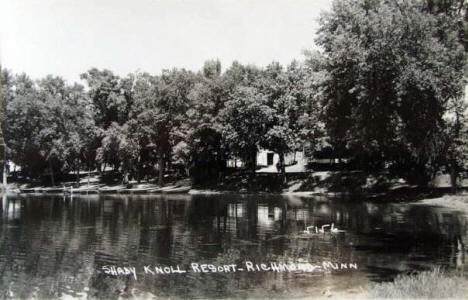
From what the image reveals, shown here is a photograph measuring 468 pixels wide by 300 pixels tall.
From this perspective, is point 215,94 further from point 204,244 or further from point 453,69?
point 204,244

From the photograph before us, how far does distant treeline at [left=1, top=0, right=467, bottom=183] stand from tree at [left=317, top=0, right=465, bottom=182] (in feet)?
0.30

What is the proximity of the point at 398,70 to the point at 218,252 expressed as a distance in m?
23.2

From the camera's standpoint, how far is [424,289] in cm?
1434

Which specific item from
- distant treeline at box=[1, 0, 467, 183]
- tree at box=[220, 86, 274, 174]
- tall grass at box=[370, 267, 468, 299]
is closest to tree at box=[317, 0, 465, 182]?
distant treeline at box=[1, 0, 467, 183]

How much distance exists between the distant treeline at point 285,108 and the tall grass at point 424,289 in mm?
24030

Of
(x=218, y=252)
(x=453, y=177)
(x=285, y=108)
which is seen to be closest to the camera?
(x=218, y=252)

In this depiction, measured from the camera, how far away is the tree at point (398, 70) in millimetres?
38188

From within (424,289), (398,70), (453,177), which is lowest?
(424,289)

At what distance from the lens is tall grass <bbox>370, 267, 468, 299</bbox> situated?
547 inches

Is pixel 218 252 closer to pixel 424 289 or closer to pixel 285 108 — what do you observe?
pixel 424 289

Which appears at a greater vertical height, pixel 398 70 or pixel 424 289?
pixel 398 70

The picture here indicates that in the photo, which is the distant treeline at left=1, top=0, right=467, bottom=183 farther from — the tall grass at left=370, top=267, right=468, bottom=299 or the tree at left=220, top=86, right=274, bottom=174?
the tall grass at left=370, top=267, right=468, bottom=299

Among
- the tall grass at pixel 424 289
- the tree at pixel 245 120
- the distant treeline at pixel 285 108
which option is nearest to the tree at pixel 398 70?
the distant treeline at pixel 285 108

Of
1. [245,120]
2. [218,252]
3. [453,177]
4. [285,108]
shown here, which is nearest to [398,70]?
[453,177]
